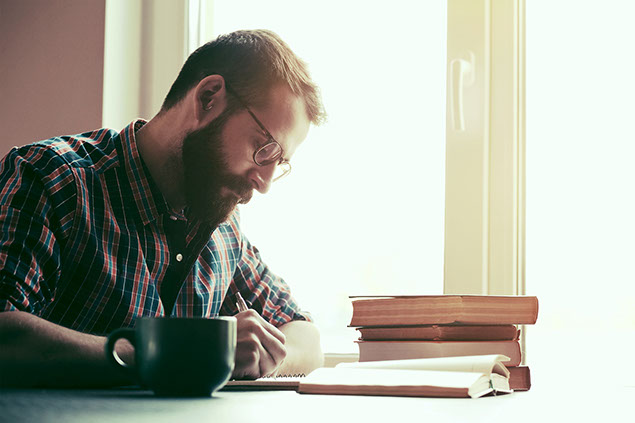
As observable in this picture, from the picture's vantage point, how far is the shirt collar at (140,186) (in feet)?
4.54

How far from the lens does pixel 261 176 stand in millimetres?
1508

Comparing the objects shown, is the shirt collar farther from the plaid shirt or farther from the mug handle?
the mug handle

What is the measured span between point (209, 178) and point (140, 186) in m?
0.14

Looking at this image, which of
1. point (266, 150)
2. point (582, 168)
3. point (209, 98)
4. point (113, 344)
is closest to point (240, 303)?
point (266, 150)

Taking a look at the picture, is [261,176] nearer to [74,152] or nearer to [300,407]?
[74,152]

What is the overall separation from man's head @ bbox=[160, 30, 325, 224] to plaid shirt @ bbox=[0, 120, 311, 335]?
81 millimetres

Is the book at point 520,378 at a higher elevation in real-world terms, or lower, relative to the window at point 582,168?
lower

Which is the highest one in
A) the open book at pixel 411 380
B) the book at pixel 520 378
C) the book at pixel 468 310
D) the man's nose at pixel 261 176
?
the man's nose at pixel 261 176

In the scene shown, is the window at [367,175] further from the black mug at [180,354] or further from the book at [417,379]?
the black mug at [180,354]

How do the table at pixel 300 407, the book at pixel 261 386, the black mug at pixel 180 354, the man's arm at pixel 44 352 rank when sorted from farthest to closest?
the man's arm at pixel 44 352, the book at pixel 261 386, the black mug at pixel 180 354, the table at pixel 300 407

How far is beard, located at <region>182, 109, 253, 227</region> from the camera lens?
1464mm

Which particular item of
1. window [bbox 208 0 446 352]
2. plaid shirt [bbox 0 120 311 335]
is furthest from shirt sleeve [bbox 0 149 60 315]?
window [bbox 208 0 446 352]

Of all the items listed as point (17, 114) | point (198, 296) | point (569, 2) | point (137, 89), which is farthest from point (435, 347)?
point (17, 114)

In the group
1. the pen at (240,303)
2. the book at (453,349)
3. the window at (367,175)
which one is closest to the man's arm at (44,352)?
the pen at (240,303)
